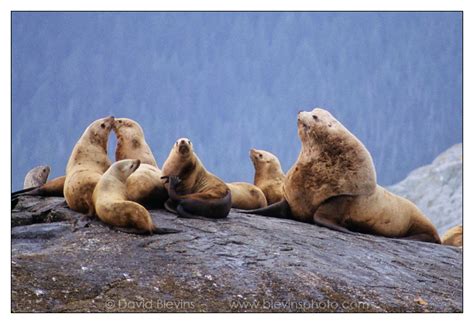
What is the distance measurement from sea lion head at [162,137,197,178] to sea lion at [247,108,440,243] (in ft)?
3.34

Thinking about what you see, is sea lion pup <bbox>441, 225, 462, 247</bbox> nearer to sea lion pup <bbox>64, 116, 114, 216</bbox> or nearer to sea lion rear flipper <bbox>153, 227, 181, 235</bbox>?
sea lion pup <bbox>64, 116, 114, 216</bbox>

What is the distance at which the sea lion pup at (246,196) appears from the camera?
337 inches

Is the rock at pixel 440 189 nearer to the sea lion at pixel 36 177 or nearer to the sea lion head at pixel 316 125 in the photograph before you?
the sea lion head at pixel 316 125

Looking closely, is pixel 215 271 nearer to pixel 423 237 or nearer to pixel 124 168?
pixel 124 168

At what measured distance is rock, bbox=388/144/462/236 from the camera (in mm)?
13609

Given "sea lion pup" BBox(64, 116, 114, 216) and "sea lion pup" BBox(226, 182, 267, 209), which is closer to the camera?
"sea lion pup" BBox(64, 116, 114, 216)

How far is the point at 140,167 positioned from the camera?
25.3ft

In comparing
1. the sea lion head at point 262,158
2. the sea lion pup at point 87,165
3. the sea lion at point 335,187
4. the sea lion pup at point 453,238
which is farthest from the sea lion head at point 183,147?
the sea lion pup at point 453,238

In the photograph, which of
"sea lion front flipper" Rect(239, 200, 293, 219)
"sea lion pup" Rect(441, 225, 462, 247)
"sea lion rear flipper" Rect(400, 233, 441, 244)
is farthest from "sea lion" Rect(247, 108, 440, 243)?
"sea lion pup" Rect(441, 225, 462, 247)

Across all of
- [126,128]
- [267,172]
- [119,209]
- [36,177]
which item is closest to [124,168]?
[119,209]

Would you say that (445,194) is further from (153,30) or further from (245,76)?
(153,30)

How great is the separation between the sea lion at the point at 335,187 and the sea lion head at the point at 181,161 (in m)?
1.02
